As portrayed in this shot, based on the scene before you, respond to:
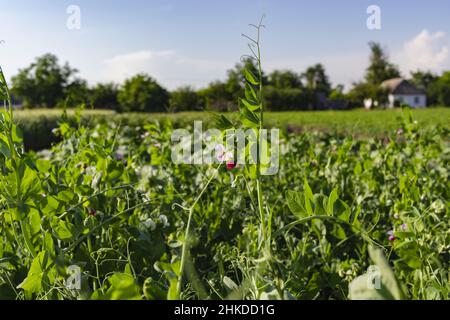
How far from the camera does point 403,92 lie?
5891 cm

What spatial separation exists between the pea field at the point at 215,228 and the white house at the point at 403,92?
55.0 m

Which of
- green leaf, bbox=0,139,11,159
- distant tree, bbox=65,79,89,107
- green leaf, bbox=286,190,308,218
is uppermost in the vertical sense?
distant tree, bbox=65,79,89,107

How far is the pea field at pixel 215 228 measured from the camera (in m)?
0.68

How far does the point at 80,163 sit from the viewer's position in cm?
181

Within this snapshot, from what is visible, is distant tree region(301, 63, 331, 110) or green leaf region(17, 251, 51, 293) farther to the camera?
distant tree region(301, 63, 331, 110)

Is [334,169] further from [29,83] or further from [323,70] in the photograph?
[323,70]

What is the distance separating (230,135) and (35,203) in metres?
0.37

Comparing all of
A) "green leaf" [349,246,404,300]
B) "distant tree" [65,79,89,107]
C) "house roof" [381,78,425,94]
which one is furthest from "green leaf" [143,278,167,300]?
"house roof" [381,78,425,94]

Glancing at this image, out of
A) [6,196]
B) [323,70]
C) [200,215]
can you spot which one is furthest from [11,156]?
[323,70]

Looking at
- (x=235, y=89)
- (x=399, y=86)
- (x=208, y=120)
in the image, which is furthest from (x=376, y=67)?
(x=208, y=120)

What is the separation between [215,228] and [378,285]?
1288 mm

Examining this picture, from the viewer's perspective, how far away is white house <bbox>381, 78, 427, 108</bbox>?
184 ft

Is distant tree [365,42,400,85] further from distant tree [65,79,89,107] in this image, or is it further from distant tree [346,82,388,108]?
distant tree [65,79,89,107]

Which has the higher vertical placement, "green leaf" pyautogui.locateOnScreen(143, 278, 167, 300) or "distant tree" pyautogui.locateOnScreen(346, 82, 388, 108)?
"distant tree" pyautogui.locateOnScreen(346, 82, 388, 108)
